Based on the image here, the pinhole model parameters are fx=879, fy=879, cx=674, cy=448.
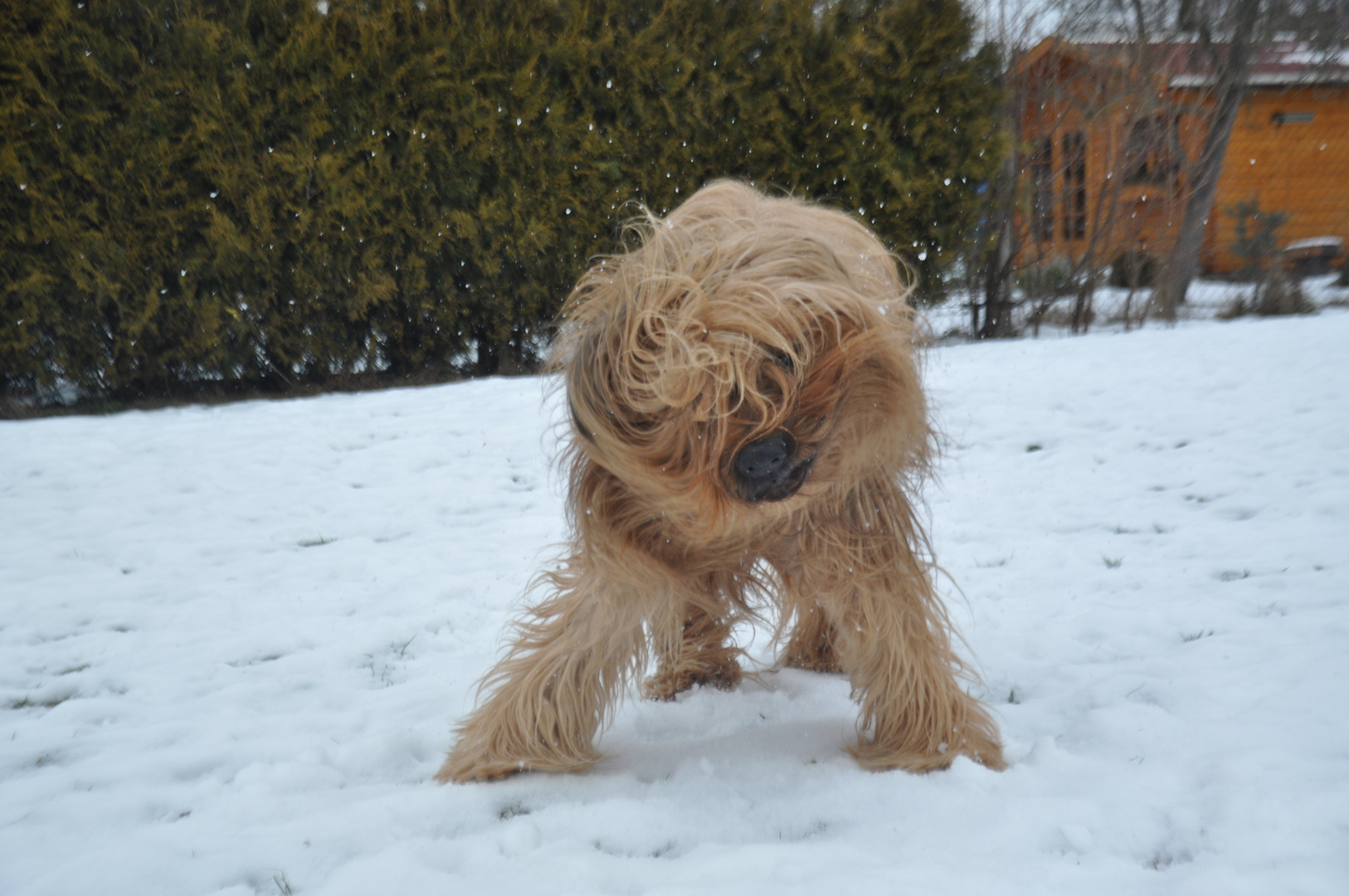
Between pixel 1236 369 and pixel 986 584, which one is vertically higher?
pixel 1236 369

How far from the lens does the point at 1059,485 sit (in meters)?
4.32

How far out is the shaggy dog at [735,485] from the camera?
1634 millimetres

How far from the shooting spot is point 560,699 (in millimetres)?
2238

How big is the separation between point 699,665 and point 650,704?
191 millimetres

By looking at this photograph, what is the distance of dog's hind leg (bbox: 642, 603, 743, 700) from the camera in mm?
2650

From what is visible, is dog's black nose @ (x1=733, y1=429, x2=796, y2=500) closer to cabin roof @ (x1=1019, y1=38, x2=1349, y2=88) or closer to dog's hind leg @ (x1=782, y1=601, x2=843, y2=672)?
dog's hind leg @ (x1=782, y1=601, x2=843, y2=672)

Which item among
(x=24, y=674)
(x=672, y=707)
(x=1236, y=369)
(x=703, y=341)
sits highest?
(x=703, y=341)

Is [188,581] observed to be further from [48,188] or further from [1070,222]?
[1070,222]

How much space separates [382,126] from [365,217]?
0.66m

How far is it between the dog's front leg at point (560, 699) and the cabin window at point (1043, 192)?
713 cm

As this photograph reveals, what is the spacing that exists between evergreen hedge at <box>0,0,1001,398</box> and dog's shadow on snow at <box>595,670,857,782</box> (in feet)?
14.0

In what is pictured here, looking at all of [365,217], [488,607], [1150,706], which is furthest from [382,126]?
[1150,706]

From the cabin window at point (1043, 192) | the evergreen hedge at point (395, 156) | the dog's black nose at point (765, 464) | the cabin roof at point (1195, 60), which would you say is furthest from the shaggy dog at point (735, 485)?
the cabin roof at point (1195, 60)

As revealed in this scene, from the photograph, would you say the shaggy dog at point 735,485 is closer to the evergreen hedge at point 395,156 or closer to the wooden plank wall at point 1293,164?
the evergreen hedge at point 395,156
